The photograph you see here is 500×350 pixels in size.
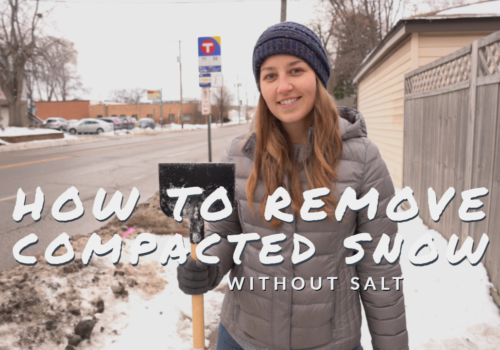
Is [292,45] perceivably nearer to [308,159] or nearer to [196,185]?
[308,159]

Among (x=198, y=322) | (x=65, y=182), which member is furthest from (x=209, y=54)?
(x=198, y=322)

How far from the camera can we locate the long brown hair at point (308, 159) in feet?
5.16

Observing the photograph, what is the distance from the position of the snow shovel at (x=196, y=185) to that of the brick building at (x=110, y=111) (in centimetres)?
5732

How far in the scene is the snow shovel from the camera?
1.69 meters

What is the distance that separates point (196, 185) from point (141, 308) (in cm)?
233

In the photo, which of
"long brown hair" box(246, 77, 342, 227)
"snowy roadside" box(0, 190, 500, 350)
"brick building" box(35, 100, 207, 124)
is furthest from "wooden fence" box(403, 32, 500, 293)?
"brick building" box(35, 100, 207, 124)

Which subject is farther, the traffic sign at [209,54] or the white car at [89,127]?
the white car at [89,127]

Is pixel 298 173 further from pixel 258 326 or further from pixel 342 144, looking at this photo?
pixel 258 326

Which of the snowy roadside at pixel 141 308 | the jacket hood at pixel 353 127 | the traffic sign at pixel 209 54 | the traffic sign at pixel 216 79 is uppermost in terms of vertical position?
the traffic sign at pixel 209 54

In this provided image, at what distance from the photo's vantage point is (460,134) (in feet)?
15.1

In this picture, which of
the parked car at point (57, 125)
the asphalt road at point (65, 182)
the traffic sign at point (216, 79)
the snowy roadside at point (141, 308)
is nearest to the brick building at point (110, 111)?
the parked car at point (57, 125)

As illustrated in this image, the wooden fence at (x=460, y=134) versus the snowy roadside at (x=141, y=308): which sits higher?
the wooden fence at (x=460, y=134)

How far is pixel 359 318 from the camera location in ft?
5.42

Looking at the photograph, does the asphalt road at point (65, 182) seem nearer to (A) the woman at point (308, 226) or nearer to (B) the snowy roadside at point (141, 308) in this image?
(B) the snowy roadside at point (141, 308)
